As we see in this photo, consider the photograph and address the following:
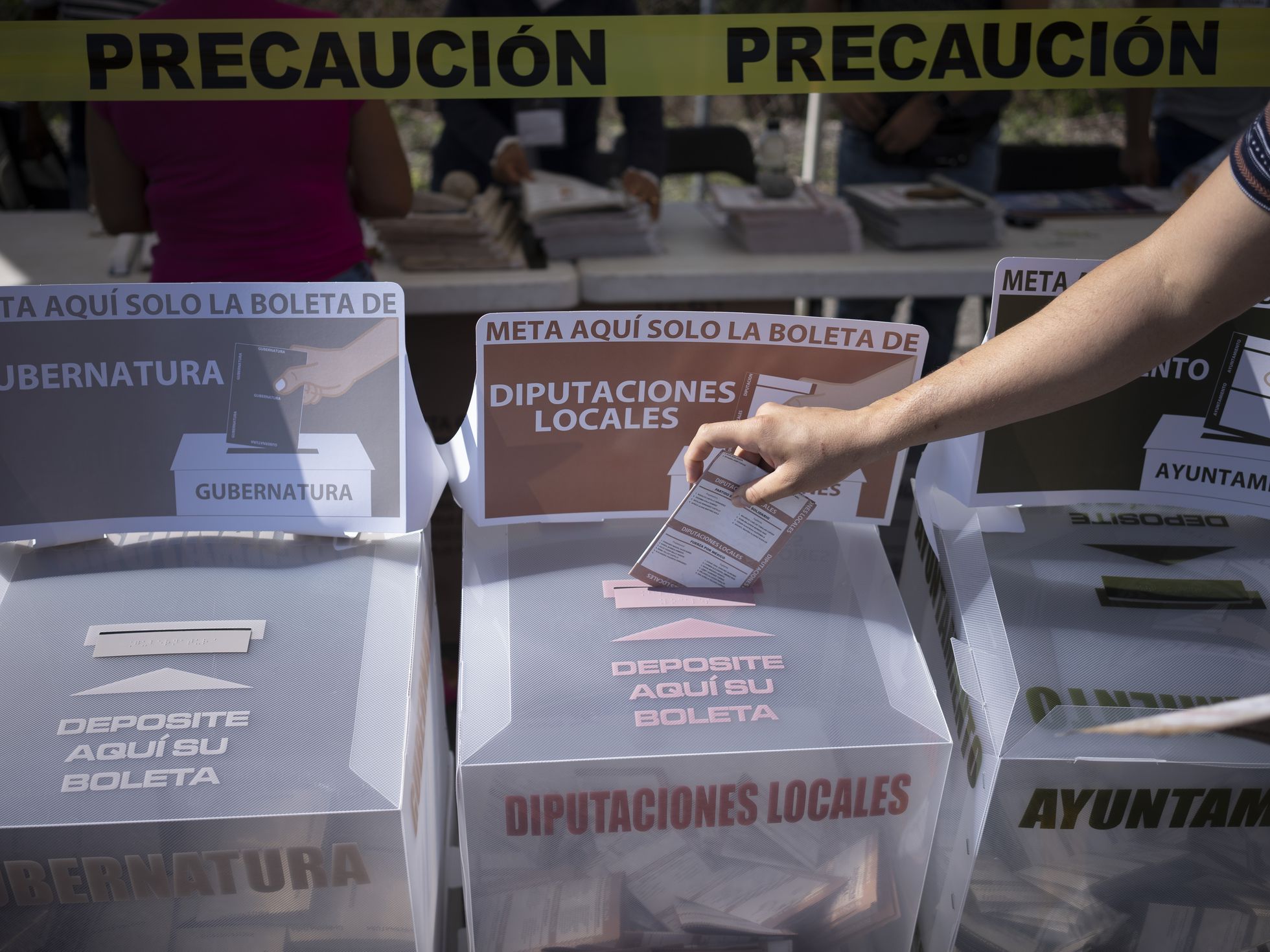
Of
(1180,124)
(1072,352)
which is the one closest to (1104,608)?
(1072,352)

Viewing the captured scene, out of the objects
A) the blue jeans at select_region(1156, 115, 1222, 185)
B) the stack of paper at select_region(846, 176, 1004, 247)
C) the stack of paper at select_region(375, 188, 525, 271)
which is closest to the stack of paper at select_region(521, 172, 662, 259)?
the stack of paper at select_region(375, 188, 525, 271)

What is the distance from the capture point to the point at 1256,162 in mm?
746

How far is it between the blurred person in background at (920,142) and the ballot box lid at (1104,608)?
1405mm

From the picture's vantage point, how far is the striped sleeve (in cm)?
74

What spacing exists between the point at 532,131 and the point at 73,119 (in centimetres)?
151

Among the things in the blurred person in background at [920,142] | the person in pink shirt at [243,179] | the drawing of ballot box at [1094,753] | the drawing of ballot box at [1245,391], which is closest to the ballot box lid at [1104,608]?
the drawing of ballot box at [1094,753]

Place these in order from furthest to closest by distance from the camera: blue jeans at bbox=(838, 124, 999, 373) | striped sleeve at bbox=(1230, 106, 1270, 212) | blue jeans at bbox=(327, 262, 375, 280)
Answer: blue jeans at bbox=(838, 124, 999, 373) < blue jeans at bbox=(327, 262, 375, 280) < striped sleeve at bbox=(1230, 106, 1270, 212)

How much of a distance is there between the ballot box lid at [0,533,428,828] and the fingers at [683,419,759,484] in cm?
30

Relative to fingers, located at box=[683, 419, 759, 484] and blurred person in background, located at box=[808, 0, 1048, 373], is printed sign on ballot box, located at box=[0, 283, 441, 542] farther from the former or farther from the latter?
blurred person in background, located at box=[808, 0, 1048, 373]

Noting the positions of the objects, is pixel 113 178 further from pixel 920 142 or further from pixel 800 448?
pixel 920 142

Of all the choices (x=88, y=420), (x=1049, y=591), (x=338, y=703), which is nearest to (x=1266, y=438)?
(x=1049, y=591)

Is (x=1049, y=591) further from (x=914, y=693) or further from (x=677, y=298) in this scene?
(x=677, y=298)

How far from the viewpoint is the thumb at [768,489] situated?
35.8 inches

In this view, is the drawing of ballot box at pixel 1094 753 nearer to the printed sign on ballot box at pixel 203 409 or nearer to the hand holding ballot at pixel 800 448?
the hand holding ballot at pixel 800 448
